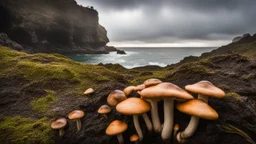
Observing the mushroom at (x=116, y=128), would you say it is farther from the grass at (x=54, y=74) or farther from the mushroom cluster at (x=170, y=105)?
the grass at (x=54, y=74)

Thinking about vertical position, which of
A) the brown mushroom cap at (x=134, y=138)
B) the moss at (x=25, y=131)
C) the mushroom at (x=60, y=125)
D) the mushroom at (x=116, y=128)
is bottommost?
the moss at (x=25, y=131)

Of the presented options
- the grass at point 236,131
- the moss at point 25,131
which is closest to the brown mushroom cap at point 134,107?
the grass at point 236,131

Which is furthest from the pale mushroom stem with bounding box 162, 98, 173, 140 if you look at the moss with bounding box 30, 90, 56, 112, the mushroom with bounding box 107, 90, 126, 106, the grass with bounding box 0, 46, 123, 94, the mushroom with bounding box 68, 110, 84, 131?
the moss with bounding box 30, 90, 56, 112

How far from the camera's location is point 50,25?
69.0 metres

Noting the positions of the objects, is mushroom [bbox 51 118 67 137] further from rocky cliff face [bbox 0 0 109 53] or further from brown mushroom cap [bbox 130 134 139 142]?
rocky cliff face [bbox 0 0 109 53]

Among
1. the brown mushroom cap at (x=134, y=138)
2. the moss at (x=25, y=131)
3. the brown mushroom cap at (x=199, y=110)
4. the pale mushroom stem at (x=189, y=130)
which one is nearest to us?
the brown mushroom cap at (x=199, y=110)

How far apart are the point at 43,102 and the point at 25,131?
2.65 ft

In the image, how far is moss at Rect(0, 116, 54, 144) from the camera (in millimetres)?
2832

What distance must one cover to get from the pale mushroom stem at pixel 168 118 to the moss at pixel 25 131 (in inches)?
75.4

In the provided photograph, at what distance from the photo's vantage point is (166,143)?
2611 millimetres

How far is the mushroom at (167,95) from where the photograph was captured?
2.21 meters

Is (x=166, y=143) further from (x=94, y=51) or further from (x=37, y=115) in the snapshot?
(x=94, y=51)

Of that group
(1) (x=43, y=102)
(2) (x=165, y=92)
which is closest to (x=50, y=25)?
(1) (x=43, y=102)

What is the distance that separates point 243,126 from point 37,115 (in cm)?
376
